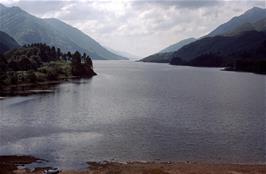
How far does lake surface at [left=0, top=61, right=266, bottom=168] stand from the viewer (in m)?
74.2

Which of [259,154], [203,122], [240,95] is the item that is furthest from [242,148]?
[240,95]

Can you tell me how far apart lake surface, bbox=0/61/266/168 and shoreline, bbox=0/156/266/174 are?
334cm

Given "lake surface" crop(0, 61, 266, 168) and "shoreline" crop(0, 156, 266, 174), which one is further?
"lake surface" crop(0, 61, 266, 168)

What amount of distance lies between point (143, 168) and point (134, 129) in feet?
106

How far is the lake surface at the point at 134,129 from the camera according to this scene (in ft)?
244

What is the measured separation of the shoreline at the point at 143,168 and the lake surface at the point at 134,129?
334 cm

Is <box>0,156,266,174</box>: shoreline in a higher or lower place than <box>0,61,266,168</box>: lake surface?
lower

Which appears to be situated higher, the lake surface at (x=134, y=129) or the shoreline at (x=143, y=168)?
the lake surface at (x=134, y=129)

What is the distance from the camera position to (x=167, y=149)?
77.6 m

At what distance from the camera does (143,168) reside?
210ft

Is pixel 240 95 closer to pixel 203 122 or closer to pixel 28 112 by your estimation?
pixel 203 122

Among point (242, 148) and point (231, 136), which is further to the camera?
point (231, 136)

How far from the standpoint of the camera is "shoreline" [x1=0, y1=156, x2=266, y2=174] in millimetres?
62000

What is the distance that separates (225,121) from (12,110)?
216ft
